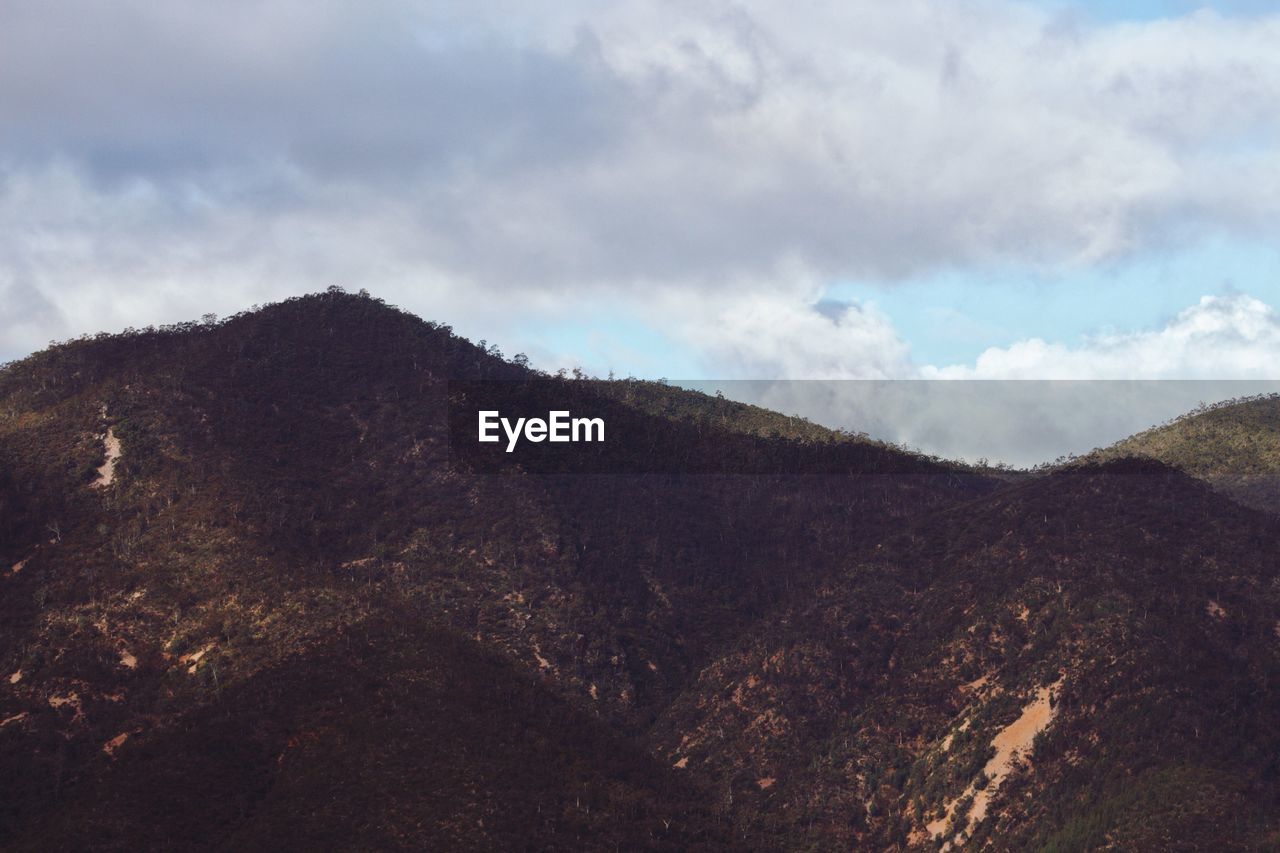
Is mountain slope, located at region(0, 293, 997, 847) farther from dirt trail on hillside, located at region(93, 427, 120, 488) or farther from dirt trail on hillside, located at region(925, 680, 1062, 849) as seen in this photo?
dirt trail on hillside, located at region(925, 680, 1062, 849)

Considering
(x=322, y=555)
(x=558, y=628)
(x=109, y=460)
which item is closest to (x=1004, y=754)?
(x=558, y=628)

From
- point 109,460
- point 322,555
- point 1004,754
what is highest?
point 109,460

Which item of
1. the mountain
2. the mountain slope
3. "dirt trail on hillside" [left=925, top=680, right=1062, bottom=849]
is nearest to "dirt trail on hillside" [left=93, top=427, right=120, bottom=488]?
the mountain slope

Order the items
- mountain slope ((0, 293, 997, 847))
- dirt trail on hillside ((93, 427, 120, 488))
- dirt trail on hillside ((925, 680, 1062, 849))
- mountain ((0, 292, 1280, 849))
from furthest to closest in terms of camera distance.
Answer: dirt trail on hillside ((93, 427, 120, 488))
dirt trail on hillside ((925, 680, 1062, 849))
mountain slope ((0, 293, 997, 847))
mountain ((0, 292, 1280, 849))

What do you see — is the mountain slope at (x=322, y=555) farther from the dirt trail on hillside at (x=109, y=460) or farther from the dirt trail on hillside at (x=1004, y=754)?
the dirt trail on hillside at (x=1004, y=754)

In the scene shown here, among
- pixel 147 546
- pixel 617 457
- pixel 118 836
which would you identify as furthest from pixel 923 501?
pixel 118 836

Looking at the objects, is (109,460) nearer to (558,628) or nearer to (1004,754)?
(558,628)

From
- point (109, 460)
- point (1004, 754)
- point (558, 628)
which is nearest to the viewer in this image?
point (1004, 754)

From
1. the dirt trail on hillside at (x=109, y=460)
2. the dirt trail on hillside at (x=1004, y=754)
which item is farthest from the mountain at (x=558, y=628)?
the dirt trail on hillside at (x=109, y=460)

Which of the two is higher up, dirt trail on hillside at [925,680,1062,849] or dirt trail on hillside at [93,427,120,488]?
dirt trail on hillside at [93,427,120,488]
